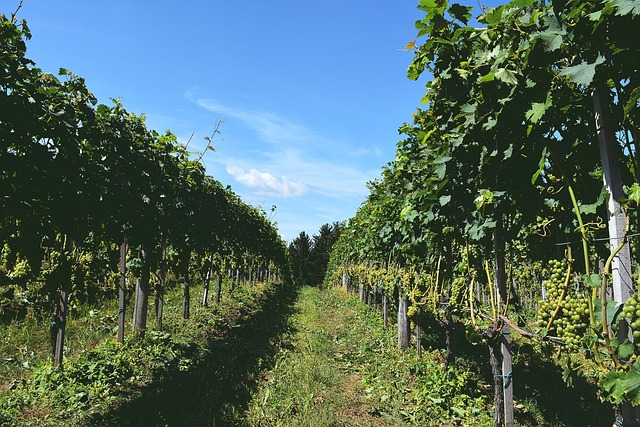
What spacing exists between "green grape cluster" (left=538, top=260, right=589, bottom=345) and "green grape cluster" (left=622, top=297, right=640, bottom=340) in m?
0.59

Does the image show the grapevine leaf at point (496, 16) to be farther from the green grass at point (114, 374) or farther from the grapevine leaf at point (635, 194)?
the green grass at point (114, 374)

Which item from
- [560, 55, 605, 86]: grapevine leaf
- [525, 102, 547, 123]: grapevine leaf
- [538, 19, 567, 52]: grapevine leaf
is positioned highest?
[538, 19, 567, 52]: grapevine leaf

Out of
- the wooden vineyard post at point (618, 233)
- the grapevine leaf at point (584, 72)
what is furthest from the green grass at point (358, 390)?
the grapevine leaf at point (584, 72)

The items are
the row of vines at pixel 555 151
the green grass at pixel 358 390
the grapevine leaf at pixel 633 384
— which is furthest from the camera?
the green grass at pixel 358 390

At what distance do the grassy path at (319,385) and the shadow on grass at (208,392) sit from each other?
0.30 m

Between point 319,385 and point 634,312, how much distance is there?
6098mm

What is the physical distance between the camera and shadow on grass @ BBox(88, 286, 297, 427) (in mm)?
5427

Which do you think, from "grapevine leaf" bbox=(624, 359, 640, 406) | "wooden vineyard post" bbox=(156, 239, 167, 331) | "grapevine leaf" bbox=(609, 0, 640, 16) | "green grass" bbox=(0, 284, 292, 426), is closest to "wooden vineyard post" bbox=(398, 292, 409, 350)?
"green grass" bbox=(0, 284, 292, 426)

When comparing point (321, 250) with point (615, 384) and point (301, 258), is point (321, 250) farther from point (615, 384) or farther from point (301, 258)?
point (615, 384)

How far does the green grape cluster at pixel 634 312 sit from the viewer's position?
6.53 ft

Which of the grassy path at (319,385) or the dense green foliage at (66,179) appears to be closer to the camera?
the dense green foliage at (66,179)

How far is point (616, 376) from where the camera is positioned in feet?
6.57

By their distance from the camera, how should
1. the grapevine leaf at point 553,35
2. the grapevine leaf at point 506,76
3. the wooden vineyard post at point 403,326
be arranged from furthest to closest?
the wooden vineyard post at point 403,326 → the grapevine leaf at point 506,76 → the grapevine leaf at point 553,35

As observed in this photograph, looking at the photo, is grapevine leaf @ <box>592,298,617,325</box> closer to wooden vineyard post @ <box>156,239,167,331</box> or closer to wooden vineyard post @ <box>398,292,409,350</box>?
wooden vineyard post @ <box>398,292,409,350</box>
